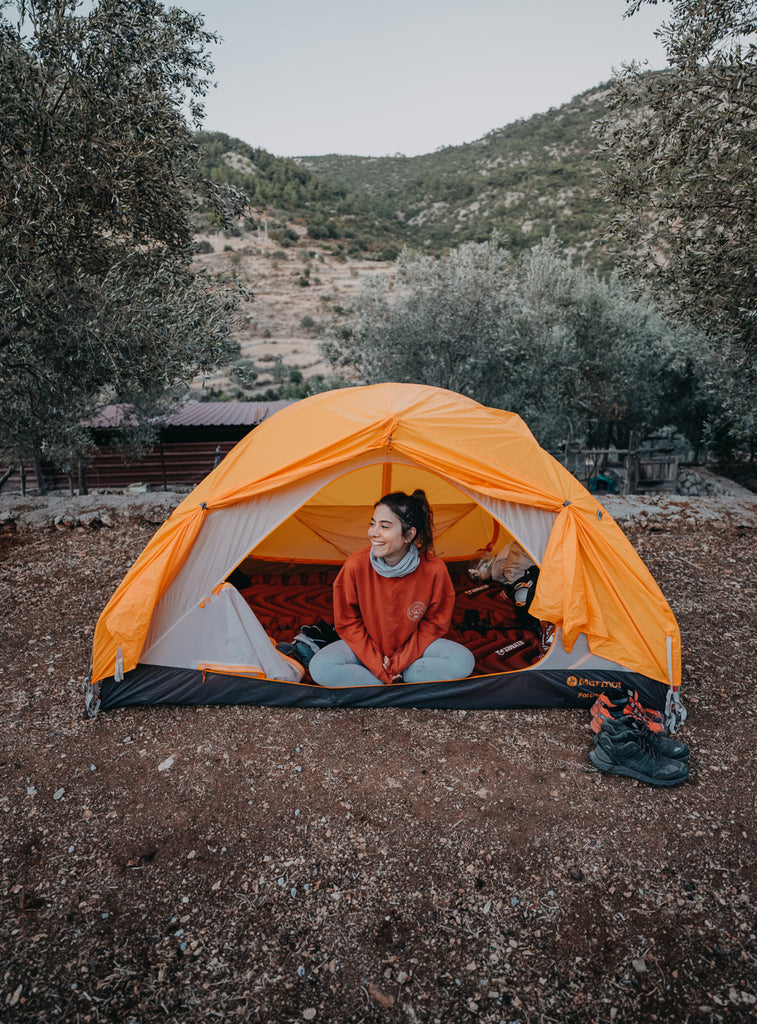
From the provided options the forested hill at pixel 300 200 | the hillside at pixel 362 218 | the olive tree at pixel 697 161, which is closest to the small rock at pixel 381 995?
the olive tree at pixel 697 161

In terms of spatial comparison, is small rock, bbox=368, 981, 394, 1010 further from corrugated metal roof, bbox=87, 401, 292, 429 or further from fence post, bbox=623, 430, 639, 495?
corrugated metal roof, bbox=87, 401, 292, 429

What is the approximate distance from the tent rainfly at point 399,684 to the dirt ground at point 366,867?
20cm

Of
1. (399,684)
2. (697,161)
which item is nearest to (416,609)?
(399,684)

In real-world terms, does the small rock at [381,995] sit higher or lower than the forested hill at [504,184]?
lower

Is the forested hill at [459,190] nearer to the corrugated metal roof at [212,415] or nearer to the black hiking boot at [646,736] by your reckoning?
the corrugated metal roof at [212,415]

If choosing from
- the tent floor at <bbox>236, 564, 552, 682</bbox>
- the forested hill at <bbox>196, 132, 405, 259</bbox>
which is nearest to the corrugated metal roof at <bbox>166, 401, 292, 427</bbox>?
the tent floor at <bbox>236, 564, 552, 682</bbox>

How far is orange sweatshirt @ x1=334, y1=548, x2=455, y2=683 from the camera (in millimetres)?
4254

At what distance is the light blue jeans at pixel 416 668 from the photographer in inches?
165

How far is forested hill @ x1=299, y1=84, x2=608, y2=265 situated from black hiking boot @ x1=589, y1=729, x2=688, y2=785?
26749 mm

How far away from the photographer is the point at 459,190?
41.8 m

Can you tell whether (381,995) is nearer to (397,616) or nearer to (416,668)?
(416,668)

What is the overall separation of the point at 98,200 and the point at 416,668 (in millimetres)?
5871

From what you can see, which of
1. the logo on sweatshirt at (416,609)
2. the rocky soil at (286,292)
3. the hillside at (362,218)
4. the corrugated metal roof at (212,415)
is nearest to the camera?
the logo on sweatshirt at (416,609)

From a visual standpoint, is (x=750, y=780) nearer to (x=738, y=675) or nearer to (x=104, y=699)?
(x=738, y=675)
